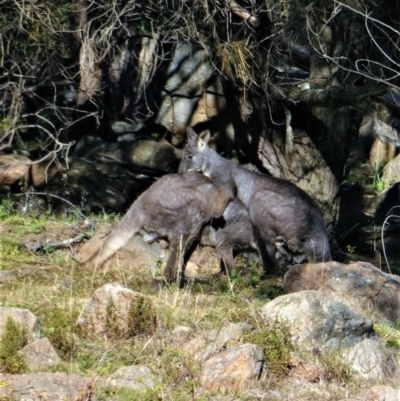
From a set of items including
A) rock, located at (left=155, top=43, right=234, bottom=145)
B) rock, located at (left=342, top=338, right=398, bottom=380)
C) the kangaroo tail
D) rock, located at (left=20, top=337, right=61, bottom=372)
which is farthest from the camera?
rock, located at (left=155, top=43, right=234, bottom=145)

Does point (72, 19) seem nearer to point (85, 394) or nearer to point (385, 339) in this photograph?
point (385, 339)

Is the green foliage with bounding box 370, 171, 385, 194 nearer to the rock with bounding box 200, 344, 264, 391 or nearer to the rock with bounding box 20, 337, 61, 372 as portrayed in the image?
the rock with bounding box 200, 344, 264, 391

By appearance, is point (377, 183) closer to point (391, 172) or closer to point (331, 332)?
point (391, 172)

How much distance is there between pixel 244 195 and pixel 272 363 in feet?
15.0

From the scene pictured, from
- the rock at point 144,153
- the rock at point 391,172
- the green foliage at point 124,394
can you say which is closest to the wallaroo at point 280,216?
the rock at point 144,153

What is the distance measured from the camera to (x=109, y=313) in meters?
6.72

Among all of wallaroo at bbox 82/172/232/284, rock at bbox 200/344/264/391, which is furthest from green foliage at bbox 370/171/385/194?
rock at bbox 200/344/264/391

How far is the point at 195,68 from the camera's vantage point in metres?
15.3

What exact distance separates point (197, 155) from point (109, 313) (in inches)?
183

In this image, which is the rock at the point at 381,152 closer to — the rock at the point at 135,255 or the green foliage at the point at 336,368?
the rock at the point at 135,255

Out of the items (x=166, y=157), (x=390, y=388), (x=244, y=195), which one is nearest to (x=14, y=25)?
(x=244, y=195)

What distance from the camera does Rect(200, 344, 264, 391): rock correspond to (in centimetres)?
588

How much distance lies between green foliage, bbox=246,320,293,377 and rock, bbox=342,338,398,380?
0.46 meters

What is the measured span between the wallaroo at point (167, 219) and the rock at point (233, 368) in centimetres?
314
